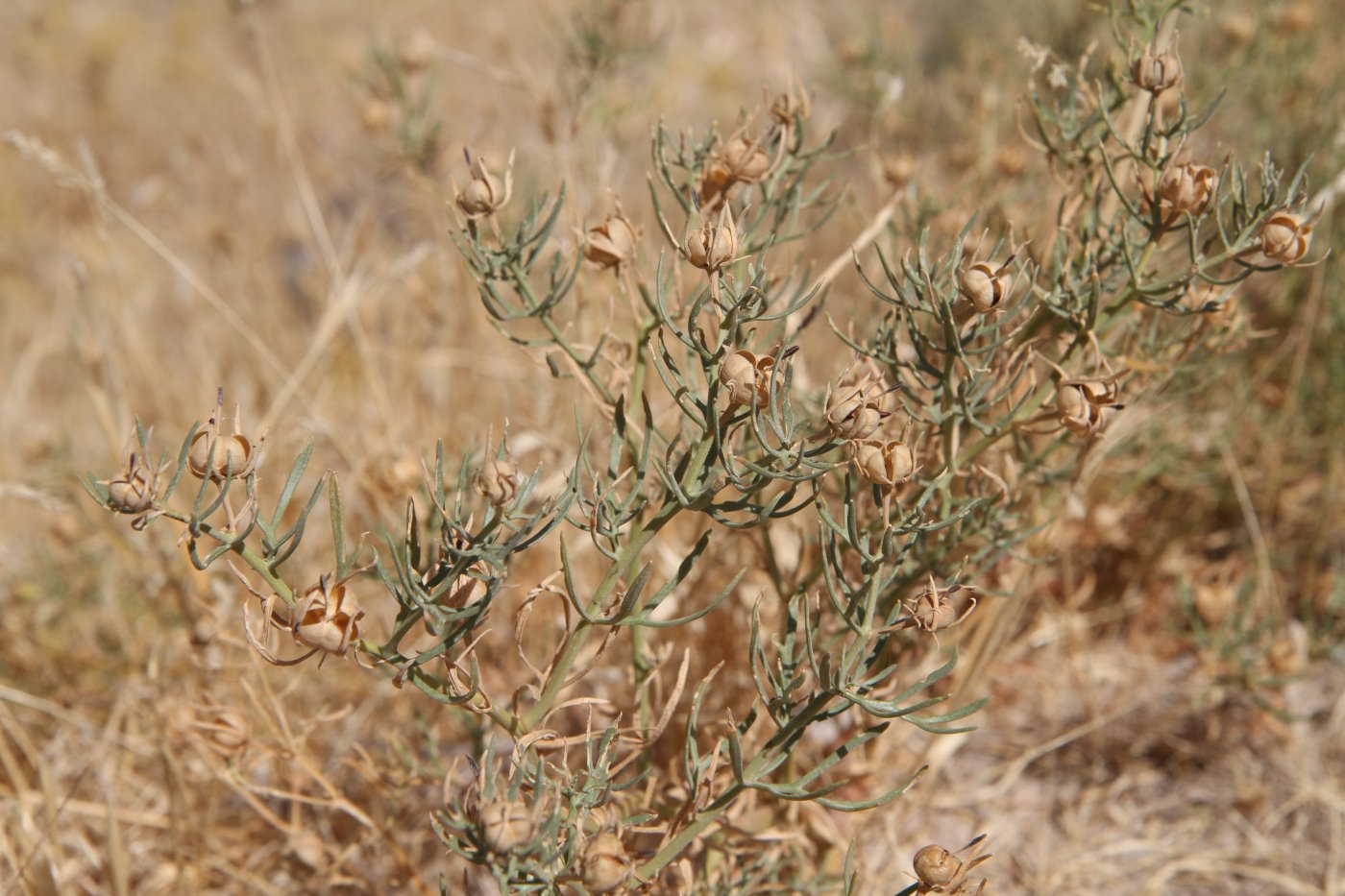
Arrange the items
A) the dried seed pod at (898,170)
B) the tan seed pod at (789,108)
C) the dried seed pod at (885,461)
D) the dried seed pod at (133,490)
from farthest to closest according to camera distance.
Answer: the dried seed pod at (898,170) < the tan seed pod at (789,108) < the dried seed pod at (885,461) < the dried seed pod at (133,490)

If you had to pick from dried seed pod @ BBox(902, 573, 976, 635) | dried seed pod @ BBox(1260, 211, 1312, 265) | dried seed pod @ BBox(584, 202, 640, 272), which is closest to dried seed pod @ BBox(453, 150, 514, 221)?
dried seed pod @ BBox(584, 202, 640, 272)

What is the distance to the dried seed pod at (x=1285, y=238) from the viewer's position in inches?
35.4

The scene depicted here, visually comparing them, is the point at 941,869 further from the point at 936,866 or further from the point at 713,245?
the point at 713,245

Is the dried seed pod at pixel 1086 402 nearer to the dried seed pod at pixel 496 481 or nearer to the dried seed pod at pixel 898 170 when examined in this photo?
the dried seed pod at pixel 496 481

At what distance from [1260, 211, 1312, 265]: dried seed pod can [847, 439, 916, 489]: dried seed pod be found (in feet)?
1.21

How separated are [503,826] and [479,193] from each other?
573 mm

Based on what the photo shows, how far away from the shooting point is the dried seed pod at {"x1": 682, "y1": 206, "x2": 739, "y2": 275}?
840 mm

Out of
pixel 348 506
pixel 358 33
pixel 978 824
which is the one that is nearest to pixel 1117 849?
pixel 978 824

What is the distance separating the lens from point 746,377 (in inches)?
31.7

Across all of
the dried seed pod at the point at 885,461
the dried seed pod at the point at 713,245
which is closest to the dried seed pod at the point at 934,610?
the dried seed pod at the point at 885,461

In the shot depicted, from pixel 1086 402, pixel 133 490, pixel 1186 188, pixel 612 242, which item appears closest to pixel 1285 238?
pixel 1186 188

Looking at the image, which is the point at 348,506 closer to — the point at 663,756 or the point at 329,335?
the point at 329,335

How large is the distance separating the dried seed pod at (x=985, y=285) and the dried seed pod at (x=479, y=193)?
0.44 metres

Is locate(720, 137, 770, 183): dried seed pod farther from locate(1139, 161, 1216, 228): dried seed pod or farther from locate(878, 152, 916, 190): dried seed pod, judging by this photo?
locate(878, 152, 916, 190): dried seed pod
